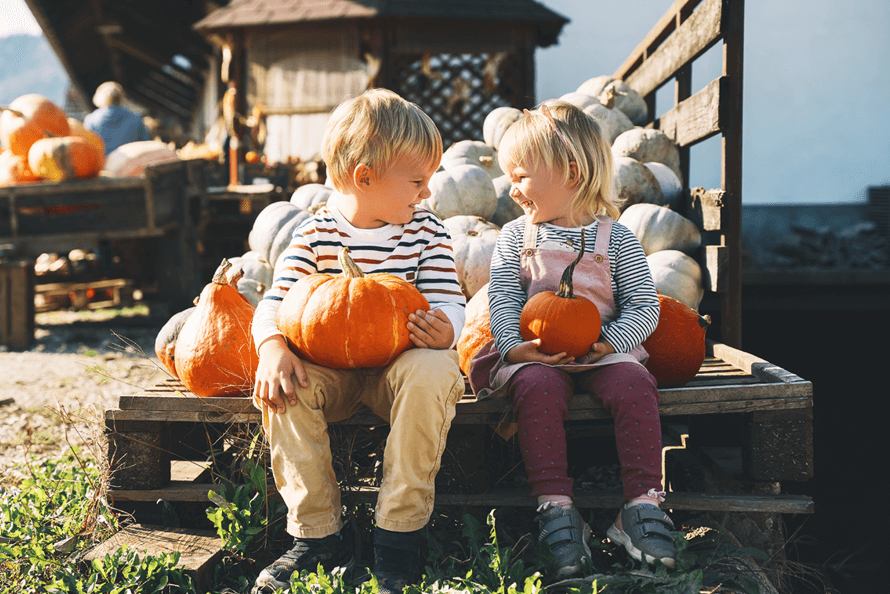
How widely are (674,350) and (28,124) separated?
18.2ft

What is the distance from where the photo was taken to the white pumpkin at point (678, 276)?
282 cm

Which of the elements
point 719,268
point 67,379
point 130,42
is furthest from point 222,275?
point 130,42

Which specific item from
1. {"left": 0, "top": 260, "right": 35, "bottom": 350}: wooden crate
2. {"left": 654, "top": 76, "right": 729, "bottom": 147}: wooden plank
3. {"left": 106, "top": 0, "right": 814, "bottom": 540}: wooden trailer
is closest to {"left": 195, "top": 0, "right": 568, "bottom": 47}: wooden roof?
{"left": 0, "top": 260, "right": 35, "bottom": 350}: wooden crate

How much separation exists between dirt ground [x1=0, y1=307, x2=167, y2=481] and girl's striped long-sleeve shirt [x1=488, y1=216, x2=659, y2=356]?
1.04 metres

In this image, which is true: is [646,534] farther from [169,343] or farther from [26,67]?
[26,67]

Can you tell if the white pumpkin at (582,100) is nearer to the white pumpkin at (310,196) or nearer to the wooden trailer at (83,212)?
the white pumpkin at (310,196)

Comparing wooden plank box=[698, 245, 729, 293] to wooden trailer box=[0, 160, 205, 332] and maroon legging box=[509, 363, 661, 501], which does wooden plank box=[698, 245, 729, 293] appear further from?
wooden trailer box=[0, 160, 205, 332]

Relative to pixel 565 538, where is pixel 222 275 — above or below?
above

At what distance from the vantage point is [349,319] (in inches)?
66.8

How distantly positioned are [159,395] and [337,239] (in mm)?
680

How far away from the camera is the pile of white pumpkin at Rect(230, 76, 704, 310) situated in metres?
2.93

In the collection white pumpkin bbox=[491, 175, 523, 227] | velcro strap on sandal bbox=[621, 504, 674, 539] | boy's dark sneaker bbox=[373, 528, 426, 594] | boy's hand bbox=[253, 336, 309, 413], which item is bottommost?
boy's dark sneaker bbox=[373, 528, 426, 594]

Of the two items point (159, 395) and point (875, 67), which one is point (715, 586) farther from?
point (875, 67)

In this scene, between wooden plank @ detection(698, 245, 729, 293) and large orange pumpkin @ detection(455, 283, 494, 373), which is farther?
wooden plank @ detection(698, 245, 729, 293)
